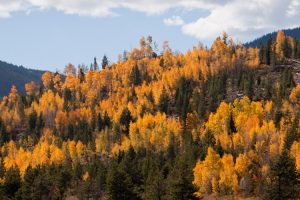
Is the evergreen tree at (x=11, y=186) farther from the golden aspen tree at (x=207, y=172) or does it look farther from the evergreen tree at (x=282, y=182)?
the evergreen tree at (x=282, y=182)

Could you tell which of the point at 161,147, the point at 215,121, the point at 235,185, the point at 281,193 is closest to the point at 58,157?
the point at 161,147

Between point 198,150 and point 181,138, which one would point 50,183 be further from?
point 181,138

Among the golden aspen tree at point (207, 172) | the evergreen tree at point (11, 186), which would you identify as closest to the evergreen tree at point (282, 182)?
the golden aspen tree at point (207, 172)

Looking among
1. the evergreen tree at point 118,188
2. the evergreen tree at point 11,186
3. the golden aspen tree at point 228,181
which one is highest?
the evergreen tree at point 118,188

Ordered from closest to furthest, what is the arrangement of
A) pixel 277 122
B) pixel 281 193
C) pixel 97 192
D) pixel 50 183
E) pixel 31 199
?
pixel 281 193, pixel 31 199, pixel 50 183, pixel 97 192, pixel 277 122

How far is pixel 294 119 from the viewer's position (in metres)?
175

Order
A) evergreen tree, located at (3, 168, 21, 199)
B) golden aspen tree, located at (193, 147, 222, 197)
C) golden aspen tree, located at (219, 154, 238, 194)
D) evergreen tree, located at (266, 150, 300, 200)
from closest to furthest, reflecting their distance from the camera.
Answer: evergreen tree, located at (266, 150, 300, 200) → evergreen tree, located at (3, 168, 21, 199) → golden aspen tree, located at (219, 154, 238, 194) → golden aspen tree, located at (193, 147, 222, 197)

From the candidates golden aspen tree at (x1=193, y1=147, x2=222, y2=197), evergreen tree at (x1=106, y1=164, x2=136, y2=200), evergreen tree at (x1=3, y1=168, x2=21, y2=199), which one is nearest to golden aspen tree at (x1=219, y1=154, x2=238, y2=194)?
golden aspen tree at (x1=193, y1=147, x2=222, y2=197)

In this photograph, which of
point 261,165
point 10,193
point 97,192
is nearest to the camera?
point 10,193

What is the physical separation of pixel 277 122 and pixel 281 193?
385ft

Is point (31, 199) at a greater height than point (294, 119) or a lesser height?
lesser

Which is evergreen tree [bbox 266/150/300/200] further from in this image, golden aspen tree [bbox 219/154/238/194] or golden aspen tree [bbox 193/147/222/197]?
golden aspen tree [bbox 193/147/222/197]

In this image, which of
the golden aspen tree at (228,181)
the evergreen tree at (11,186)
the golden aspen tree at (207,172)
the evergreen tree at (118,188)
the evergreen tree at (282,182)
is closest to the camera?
the evergreen tree at (282,182)

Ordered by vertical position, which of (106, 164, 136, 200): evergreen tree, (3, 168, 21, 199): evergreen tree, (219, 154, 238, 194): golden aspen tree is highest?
(106, 164, 136, 200): evergreen tree
